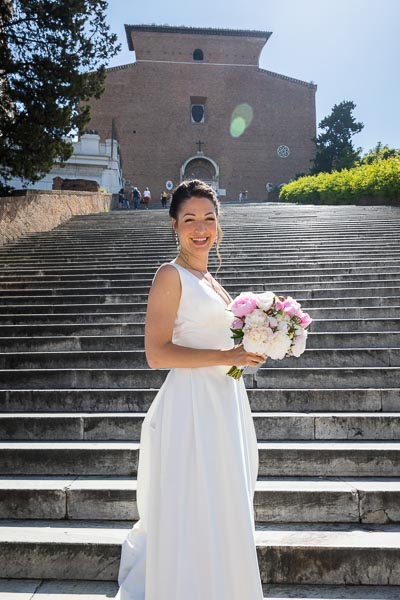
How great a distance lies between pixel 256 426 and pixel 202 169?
33306 mm

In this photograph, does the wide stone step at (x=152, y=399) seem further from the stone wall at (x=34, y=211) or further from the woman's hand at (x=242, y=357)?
the stone wall at (x=34, y=211)

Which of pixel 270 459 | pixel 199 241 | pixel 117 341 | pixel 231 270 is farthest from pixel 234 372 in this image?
pixel 231 270

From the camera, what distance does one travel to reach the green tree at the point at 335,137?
3384 cm

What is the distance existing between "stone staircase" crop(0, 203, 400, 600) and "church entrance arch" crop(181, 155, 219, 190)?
2851 cm

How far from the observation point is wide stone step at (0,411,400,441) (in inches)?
160

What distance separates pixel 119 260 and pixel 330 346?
4.74 m

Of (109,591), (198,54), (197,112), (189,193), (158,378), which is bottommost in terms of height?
(109,591)

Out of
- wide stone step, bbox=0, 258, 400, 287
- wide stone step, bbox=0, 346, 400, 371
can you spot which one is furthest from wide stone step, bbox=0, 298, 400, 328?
wide stone step, bbox=0, 258, 400, 287

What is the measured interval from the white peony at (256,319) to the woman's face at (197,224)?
391mm

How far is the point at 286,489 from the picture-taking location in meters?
3.40

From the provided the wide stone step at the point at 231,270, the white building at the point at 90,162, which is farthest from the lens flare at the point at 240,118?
the wide stone step at the point at 231,270

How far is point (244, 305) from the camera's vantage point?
6.54 feet

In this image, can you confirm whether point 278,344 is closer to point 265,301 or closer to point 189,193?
point 265,301

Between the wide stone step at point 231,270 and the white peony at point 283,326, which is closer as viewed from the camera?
the white peony at point 283,326
